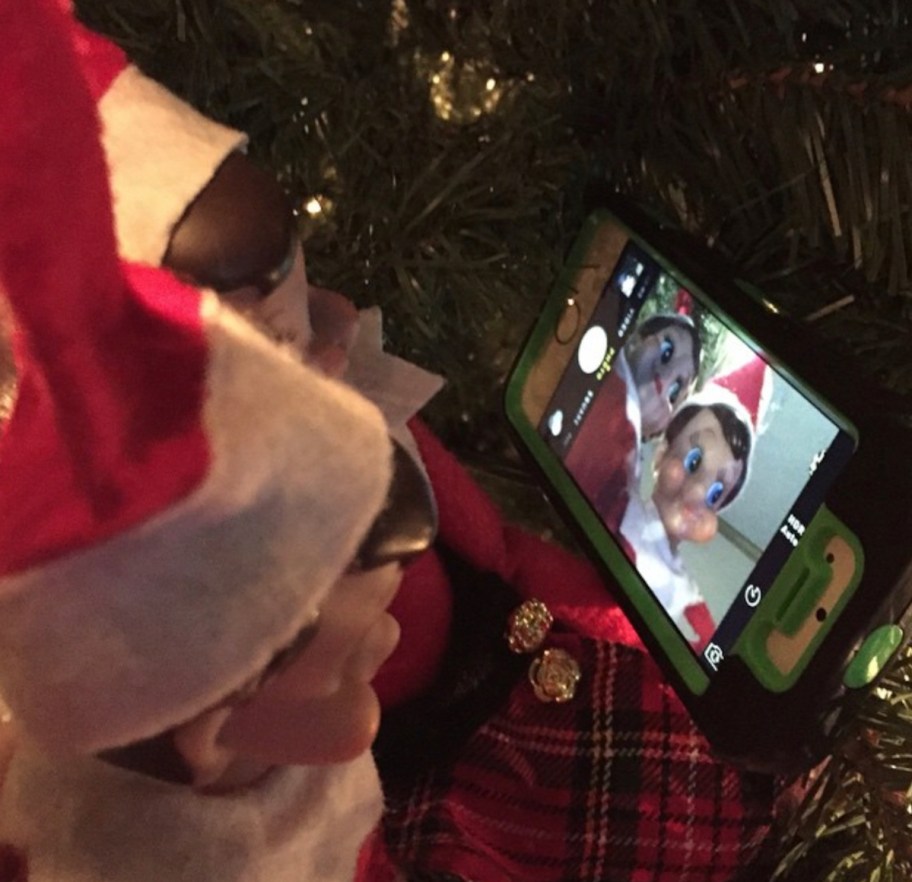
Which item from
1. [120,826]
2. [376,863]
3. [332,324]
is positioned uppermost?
[332,324]

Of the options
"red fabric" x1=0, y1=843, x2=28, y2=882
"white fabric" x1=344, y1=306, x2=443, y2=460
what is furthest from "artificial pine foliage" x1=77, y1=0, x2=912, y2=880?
"red fabric" x1=0, y1=843, x2=28, y2=882

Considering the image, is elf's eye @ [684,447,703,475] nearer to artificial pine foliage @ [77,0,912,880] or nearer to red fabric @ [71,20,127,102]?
artificial pine foliage @ [77,0,912,880]

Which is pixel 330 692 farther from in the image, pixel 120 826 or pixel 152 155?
pixel 152 155

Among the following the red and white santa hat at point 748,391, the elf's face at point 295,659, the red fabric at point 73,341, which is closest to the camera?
the red fabric at point 73,341

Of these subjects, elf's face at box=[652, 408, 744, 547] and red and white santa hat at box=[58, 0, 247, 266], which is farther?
elf's face at box=[652, 408, 744, 547]

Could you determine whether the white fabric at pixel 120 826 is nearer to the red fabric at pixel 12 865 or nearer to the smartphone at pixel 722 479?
the red fabric at pixel 12 865

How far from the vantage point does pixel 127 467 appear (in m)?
0.23

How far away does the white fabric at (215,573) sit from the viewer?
0.79 feet

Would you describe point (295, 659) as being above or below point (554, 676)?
above

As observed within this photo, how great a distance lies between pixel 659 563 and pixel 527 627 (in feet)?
0.26

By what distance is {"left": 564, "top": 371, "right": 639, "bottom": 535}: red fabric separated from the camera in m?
0.50

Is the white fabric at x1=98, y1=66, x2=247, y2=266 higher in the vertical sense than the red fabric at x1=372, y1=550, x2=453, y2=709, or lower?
higher

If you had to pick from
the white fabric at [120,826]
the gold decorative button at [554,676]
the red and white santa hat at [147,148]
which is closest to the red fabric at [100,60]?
the red and white santa hat at [147,148]

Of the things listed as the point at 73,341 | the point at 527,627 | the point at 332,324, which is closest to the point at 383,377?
the point at 332,324
